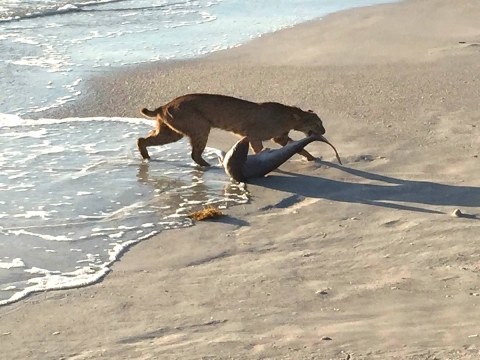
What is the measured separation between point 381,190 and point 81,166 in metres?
2.77

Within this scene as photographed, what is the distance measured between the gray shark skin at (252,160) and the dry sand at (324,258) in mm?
124

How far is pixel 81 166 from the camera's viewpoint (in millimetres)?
8531

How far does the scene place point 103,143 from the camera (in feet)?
30.5

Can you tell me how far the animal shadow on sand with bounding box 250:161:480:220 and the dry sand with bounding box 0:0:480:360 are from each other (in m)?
0.02

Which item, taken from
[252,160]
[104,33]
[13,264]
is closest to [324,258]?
[13,264]

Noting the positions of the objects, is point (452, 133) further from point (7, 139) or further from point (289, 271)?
point (7, 139)

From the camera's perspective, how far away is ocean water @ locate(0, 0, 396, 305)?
6.51 m

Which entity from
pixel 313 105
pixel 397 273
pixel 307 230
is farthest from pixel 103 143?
pixel 397 273

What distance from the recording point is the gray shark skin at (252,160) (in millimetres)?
8102

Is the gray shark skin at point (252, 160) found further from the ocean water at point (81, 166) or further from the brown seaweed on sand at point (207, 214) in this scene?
the brown seaweed on sand at point (207, 214)

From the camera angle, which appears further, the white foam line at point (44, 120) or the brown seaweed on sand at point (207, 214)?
the white foam line at point (44, 120)

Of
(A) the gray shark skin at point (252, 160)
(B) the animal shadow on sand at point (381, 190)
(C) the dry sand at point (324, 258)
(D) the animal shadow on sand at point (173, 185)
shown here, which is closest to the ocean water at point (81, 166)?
(D) the animal shadow on sand at point (173, 185)

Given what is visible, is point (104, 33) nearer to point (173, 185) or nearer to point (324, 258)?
point (173, 185)

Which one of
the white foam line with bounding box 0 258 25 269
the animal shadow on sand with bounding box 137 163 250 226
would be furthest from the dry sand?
the white foam line with bounding box 0 258 25 269
